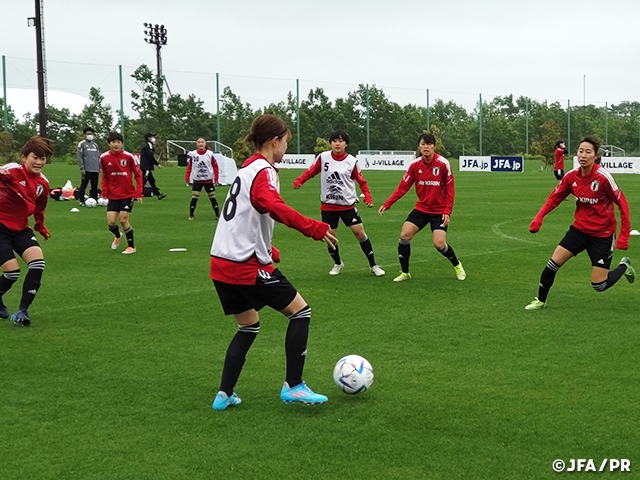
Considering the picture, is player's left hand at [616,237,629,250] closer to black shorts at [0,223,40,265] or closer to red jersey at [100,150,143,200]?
black shorts at [0,223,40,265]

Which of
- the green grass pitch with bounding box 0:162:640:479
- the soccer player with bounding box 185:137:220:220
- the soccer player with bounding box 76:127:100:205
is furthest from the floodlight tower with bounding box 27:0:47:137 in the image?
the green grass pitch with bounding box 0:162:640:479

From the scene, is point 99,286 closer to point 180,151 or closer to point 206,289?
point 206,289

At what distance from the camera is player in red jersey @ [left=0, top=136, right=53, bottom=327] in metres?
8.03

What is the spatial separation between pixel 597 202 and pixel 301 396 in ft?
14.4

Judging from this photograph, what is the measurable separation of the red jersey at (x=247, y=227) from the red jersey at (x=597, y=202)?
4.24 metres

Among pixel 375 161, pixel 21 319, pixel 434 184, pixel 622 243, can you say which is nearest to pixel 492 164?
pixel 375 161

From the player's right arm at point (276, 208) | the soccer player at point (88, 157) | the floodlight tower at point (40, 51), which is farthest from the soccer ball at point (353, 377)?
the floodlight tower at point (40, 51)

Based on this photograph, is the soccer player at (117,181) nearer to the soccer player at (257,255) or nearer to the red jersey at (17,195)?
the red jersey at (17,195)

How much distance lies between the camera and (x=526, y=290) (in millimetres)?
9828

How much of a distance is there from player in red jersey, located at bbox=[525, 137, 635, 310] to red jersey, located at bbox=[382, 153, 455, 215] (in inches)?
80.6

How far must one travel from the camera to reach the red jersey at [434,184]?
34.5ft

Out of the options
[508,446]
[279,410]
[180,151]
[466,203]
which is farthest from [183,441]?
[180,151]

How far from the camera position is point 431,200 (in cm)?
1060

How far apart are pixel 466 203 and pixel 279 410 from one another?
62.2 ft
